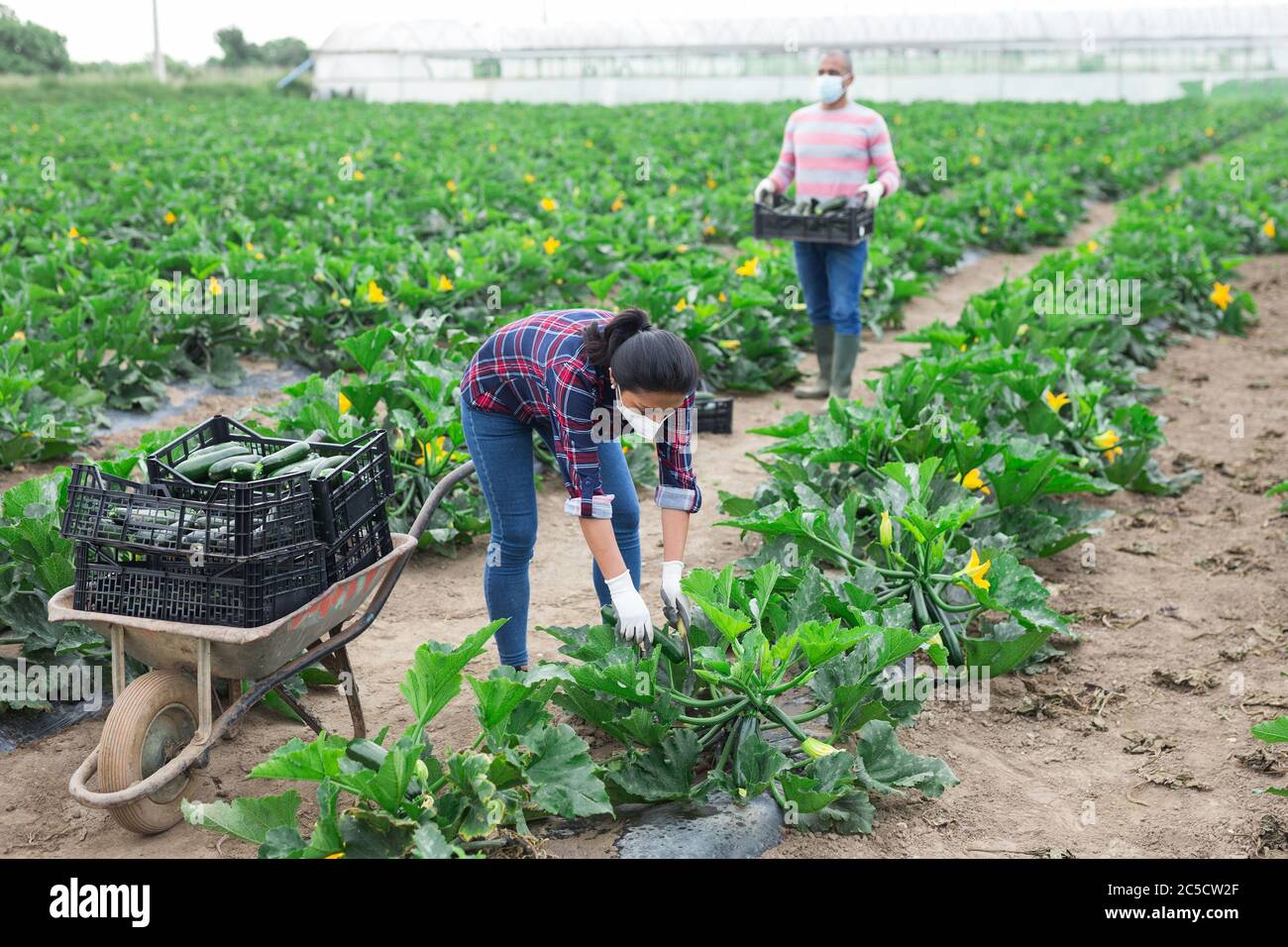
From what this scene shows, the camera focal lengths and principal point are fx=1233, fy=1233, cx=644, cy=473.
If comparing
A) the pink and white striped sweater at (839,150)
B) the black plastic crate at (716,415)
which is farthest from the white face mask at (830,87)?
the black plastic crate at (716,415)

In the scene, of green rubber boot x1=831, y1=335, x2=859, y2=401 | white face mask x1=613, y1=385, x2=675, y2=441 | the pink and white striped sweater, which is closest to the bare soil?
white face mask x1=613, y1=385, x2=675, y2=441

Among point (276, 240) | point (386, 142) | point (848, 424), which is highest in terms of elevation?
point (386, 142)

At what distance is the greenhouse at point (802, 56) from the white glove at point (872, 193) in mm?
39337

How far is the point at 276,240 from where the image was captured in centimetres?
1033

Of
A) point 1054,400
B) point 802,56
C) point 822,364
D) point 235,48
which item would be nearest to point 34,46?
point 235,48

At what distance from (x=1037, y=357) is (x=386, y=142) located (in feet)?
50.8

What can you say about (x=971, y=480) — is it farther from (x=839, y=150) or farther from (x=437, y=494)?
(x=839, y=150)

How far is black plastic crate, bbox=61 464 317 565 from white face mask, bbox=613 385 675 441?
853 mm

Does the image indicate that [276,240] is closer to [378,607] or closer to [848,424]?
[848,424]

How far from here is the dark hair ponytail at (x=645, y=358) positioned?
3.02 meters

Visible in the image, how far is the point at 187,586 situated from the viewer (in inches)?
124

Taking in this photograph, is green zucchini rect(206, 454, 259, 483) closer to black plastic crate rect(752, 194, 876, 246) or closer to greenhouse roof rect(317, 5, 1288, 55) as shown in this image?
black plastic crate rect(752, 194, 876, 246)

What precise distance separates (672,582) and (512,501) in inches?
22.4
